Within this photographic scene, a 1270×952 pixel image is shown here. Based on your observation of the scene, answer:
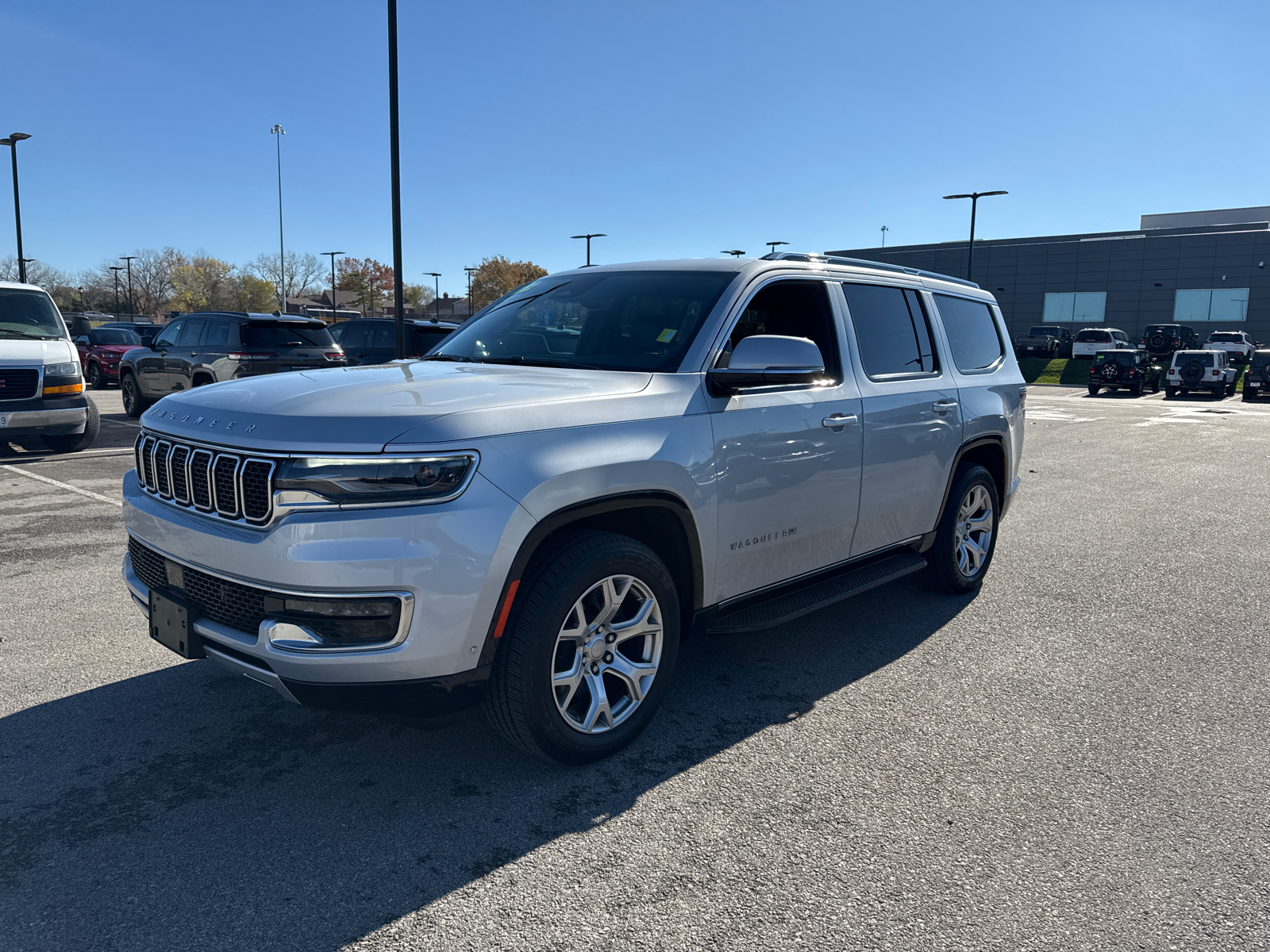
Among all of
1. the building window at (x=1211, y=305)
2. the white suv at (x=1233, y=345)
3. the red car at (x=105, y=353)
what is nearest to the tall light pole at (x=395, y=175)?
the red car at (x=105, y=353)

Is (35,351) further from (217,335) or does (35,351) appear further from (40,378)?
(217,335)

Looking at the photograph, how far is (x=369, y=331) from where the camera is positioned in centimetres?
1600

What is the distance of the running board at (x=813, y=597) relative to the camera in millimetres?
3916

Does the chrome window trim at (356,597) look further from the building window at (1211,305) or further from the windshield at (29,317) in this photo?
the building window at (1211,305)

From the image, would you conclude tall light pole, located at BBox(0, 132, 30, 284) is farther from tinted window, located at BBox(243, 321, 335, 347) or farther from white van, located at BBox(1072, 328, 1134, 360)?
white van, located at BBox(1072, 328, 1134, 360)

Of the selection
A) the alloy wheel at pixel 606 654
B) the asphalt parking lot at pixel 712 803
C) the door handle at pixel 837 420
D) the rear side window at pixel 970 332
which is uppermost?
the rear side window at pixel 970 332

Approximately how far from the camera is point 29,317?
11281 mm

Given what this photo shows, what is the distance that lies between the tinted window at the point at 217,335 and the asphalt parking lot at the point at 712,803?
916 cm

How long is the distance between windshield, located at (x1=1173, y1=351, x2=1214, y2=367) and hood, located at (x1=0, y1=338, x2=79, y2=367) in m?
31.8

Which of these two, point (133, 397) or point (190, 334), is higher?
point (190, 334)

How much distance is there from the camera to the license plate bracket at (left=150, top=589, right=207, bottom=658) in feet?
10.3

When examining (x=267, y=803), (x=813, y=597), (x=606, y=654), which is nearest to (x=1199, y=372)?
(x=813, y=597)

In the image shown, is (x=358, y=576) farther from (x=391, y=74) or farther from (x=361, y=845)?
(x=391, y=74)

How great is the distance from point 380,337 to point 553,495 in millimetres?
13650
